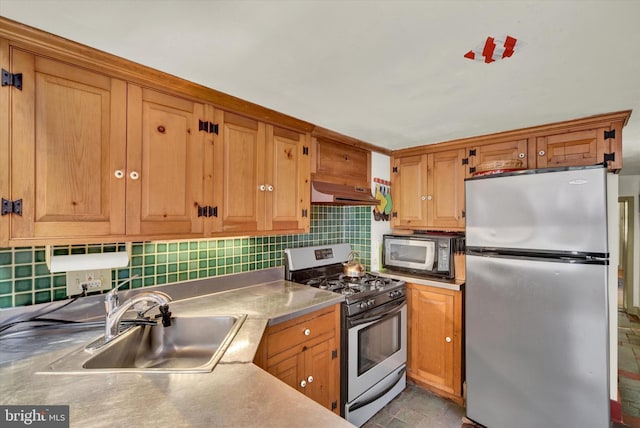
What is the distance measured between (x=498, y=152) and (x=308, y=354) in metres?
2.12

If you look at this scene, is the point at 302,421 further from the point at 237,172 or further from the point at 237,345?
the point at 237,172

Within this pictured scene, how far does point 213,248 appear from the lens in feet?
6.53

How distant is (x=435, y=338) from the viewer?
247 centimetres

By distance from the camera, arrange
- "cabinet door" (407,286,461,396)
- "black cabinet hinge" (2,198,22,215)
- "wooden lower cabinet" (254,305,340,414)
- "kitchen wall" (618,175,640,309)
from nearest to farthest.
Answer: "black cabinet hinge" (2,198,22,215)
"wooden lower cabinet" (254,305,340,414)
"cabinet door" (407,286,461,396)
"kitchen wall" (618,175,640,309)

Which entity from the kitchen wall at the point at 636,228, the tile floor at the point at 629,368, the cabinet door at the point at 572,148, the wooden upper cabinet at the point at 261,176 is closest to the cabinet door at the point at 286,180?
the wooden upper cabinet at the point at 261,176

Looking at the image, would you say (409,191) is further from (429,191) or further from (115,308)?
(115,308)

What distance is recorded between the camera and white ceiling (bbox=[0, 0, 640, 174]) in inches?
38.4

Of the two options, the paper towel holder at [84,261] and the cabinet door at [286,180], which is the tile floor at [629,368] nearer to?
the cabinet door at [286,180]

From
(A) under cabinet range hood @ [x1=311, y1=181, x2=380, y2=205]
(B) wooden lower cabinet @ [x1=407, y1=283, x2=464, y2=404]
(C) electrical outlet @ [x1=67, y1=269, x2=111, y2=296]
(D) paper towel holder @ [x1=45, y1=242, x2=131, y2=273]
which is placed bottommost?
(B) wooden lower cabinet @ [x1=407, y1=283, x2=464, y2=404]

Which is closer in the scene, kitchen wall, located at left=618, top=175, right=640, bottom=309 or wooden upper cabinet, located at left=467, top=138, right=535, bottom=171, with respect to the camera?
wooden upper cabinet, located at left=467, top=138, right=535, bottom=171

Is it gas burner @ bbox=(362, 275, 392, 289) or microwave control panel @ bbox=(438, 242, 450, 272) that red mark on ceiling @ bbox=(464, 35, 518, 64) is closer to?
microwave control panel @ bbox=(438, 242, 450, 272)

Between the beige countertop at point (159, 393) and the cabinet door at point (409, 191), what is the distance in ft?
6.75

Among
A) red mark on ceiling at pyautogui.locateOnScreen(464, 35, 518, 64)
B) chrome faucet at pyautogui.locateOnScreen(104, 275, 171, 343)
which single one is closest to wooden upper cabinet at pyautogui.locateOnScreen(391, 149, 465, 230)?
red mark on ceiling at pyautogui.locateOnScreen(464, 35, 518, 64)

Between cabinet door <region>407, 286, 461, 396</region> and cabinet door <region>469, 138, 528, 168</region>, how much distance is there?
1139 mm
